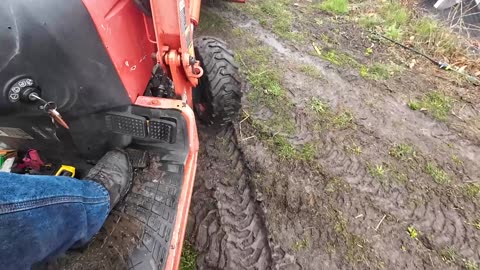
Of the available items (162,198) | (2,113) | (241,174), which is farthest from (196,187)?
(2,113)

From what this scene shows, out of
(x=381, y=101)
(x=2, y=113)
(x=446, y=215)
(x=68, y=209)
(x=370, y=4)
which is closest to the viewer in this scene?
(x=68, y=209)

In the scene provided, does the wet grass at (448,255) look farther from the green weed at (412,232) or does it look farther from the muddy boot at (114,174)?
the muddy boot at (114,174)

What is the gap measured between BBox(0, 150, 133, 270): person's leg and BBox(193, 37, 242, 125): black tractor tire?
40.0 inches

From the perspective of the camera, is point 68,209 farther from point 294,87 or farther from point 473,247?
point 294,87

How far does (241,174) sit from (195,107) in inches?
22.7

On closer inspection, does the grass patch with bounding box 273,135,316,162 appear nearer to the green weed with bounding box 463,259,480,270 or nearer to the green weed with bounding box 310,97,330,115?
the green weed with bounding box 310,97,330,115

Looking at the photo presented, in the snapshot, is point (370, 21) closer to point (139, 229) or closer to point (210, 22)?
point (210, 22)

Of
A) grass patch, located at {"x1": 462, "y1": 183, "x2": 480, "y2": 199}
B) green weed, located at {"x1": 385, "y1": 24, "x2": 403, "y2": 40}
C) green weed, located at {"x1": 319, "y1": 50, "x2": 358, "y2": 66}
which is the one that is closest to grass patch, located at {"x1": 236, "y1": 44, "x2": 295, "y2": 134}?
green weed, located at {"x1": 319, "y1": 50, "x2": 358, "y2": 66}

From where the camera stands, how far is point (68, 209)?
4.18 feet

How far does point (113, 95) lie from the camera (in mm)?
1713

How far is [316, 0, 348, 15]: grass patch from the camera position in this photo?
4559 millimetres

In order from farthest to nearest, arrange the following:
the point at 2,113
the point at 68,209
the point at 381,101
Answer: the point at 381,101
the point at 2,113
the point at 68,209

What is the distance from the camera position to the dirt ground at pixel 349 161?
2039 mm

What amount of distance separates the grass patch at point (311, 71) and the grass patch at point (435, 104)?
31.0 inches
